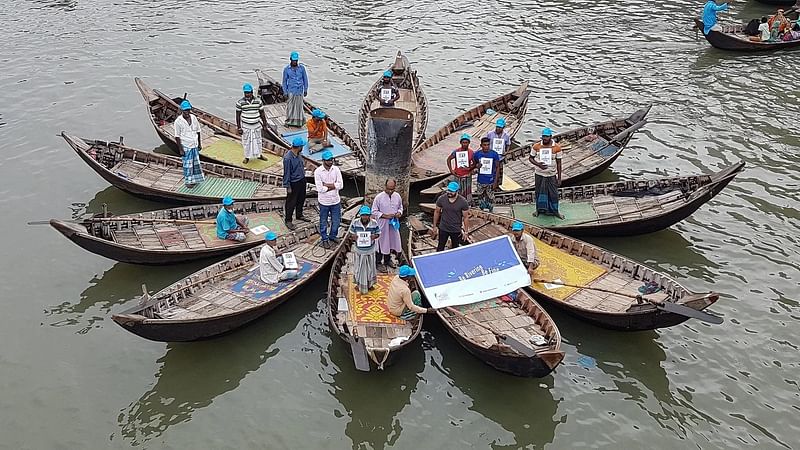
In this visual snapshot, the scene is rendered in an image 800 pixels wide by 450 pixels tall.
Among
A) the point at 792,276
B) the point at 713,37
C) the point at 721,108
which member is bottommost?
the point at 792,276

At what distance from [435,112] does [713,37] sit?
483 inches

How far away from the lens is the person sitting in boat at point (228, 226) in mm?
14758

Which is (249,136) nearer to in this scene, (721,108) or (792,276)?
(792,276)

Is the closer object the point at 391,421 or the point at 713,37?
the point at 391,421

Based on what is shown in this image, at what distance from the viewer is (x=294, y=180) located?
14.8m

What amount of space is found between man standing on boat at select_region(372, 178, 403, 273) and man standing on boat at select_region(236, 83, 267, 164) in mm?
5213

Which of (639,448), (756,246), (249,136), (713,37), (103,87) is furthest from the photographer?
(713,37)

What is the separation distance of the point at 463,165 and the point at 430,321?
3876mm

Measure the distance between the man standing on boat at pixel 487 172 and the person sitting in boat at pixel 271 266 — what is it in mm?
Result: 4937

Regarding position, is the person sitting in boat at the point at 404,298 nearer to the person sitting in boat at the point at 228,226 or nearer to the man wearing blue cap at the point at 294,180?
the man wearing blue cap at the point at 294,180

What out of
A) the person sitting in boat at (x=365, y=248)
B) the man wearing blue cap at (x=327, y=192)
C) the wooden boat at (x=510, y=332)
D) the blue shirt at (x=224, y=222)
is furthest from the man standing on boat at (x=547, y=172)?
the blue shirt at (x=224, y=222)

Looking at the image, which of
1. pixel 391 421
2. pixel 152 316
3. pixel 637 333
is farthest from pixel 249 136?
pixel 637 333

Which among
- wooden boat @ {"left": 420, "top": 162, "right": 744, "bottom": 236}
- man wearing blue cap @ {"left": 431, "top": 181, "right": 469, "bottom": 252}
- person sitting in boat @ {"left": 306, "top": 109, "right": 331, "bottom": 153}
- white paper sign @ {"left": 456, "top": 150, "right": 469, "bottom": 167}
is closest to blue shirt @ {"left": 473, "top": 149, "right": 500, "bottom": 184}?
white paper sign @ {"left": 456, "top": 150, "right": 469, "bottom": 167}

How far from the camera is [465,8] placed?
31.8 metres
